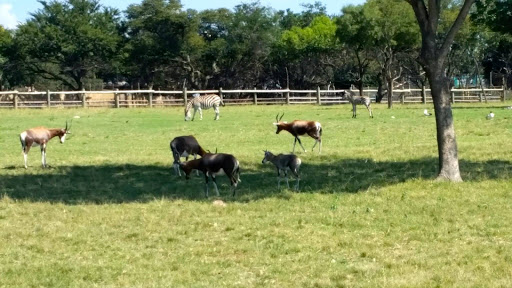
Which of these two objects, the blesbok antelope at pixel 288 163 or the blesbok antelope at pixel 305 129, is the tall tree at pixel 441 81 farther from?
the blesbok antelope at pixel 305 129

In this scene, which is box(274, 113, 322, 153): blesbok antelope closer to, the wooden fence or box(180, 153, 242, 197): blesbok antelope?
box(180, 153, 242, 197): blesbok antelope

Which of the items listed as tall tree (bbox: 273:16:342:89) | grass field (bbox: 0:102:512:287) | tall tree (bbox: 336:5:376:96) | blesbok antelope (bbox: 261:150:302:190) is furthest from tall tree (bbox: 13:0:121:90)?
blesbok antelope (bbox: 261:150:302:190)

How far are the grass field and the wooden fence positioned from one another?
3159cm

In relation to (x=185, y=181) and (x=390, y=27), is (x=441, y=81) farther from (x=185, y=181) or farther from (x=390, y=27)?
(x=390, y=27)

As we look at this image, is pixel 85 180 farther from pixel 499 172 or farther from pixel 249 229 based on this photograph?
pixel 499 172

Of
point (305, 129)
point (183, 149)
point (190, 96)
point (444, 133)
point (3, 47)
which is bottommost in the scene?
point (183, 149)

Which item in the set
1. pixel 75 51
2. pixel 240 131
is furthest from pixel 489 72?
pixel 240 131

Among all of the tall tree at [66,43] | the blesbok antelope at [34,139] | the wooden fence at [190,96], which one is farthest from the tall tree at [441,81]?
the tall tree at [66,43]

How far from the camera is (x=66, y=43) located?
67.2 metres

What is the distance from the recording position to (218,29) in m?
71.1

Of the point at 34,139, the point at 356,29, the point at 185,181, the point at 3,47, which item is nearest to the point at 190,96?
the point at 356,29

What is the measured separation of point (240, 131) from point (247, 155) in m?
8.41

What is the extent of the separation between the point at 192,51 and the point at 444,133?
5348 cm

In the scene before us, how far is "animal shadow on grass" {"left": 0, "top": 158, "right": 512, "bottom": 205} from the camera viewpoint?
48.8 feet
